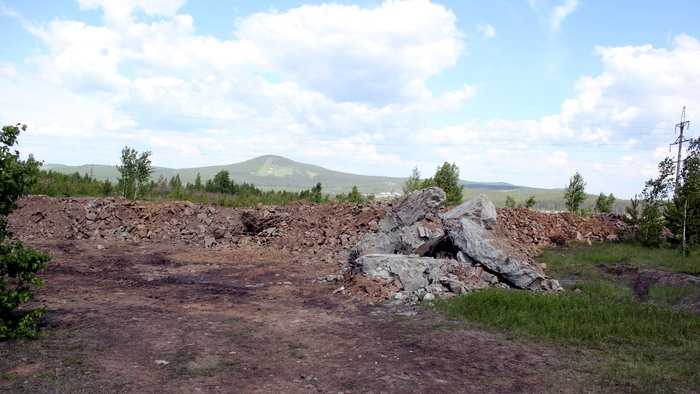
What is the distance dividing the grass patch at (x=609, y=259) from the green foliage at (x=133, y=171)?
98.5 feet

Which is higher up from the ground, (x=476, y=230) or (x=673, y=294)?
(x=476, y=230)

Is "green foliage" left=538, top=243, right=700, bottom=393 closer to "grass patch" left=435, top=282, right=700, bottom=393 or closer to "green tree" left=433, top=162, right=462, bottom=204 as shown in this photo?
"grass patch" left=435, top=282, right=700, bottom=393

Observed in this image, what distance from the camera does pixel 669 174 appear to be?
68.5 feet

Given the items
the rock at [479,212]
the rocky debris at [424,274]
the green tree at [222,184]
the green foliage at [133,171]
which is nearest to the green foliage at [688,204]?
the rock at [479,212]

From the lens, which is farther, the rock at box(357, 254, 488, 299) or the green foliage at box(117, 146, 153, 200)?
the green foliage at box(117, 146, 153, 200)

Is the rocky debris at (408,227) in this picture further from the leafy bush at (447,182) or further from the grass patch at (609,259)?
the leafy bush at (447,182)

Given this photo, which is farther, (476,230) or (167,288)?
(476,230)

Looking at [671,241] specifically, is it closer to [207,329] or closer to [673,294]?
[673,294]

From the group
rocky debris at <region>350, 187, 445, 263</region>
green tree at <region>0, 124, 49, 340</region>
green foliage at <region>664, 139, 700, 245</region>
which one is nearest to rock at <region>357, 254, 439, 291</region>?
rocky debris at <region>350, 187, 445, 263</region>

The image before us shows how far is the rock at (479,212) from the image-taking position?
18594 millimetres

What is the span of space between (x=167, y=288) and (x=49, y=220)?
13.8m

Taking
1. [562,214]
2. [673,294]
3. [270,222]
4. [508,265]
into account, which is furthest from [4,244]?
[562,214]

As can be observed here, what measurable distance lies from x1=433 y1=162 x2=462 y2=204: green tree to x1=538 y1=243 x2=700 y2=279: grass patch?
50.1 ft

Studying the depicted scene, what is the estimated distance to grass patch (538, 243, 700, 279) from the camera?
1748 centimetres
